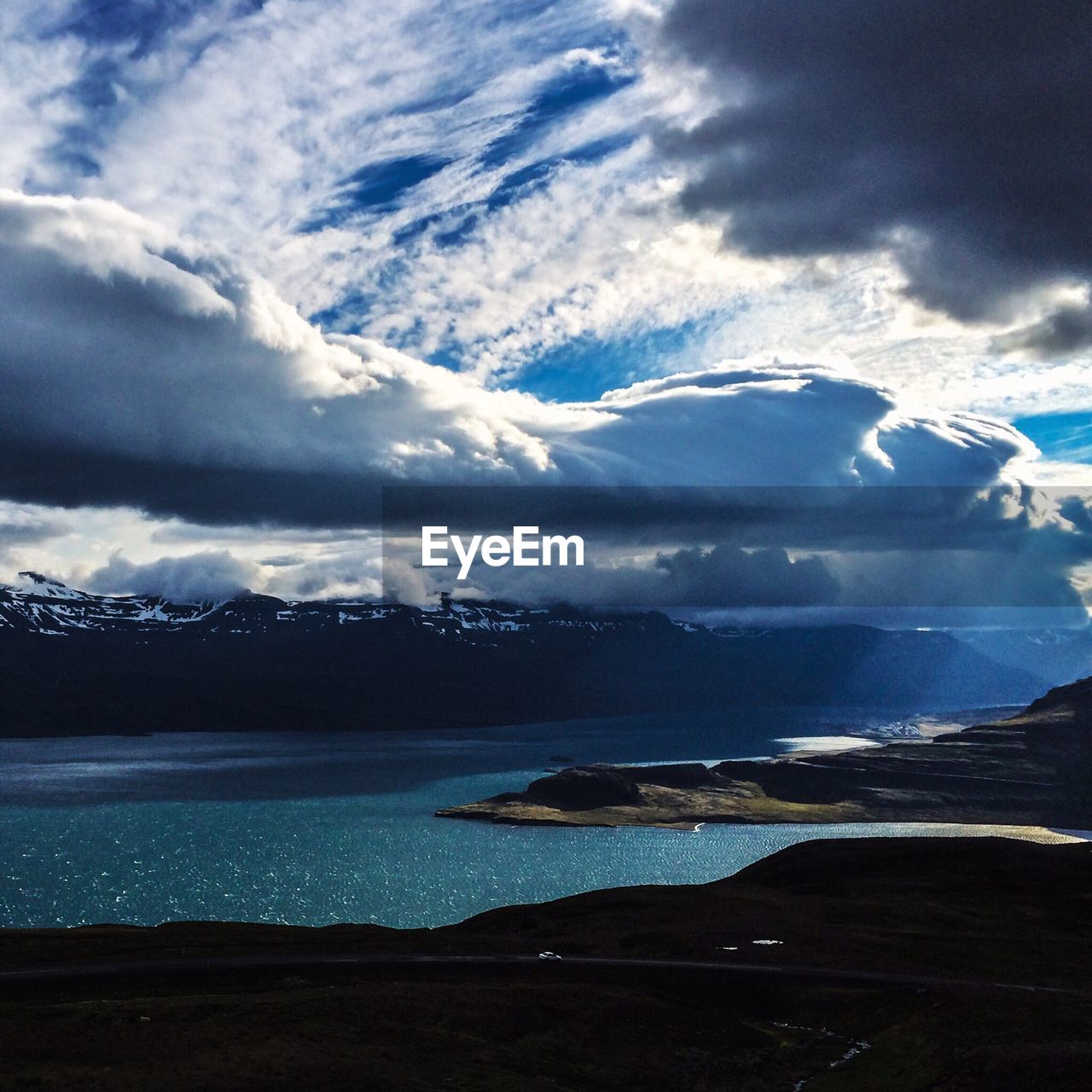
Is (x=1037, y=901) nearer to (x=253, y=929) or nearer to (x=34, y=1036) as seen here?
(x=253, y=929)

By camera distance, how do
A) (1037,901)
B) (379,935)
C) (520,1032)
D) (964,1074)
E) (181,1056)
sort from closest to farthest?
(181,1056), (964,1074), (520,1032), (379,935), (1037,901)

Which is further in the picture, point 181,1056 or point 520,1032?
point 520,1032

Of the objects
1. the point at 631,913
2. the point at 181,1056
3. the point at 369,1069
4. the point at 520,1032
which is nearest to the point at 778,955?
the point at 631,913

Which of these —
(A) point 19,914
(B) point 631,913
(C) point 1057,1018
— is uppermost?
(C) point 1057,1018

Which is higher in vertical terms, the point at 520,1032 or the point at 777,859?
the point at 520,1032

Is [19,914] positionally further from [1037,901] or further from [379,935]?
[1037,901]

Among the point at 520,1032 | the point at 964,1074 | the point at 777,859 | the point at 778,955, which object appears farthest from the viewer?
the point at 777,859
